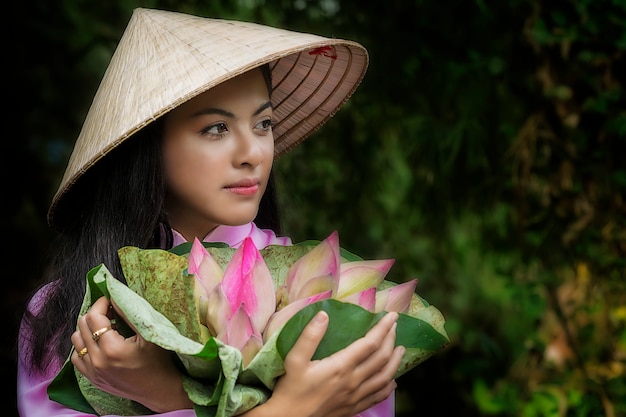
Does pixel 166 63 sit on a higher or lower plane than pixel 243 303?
higher

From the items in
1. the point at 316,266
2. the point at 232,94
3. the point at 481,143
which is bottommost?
the point at 481,143

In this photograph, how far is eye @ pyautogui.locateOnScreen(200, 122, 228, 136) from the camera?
1.28 meters

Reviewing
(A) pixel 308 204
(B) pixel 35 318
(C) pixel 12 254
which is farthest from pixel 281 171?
(B) pixel 35 318

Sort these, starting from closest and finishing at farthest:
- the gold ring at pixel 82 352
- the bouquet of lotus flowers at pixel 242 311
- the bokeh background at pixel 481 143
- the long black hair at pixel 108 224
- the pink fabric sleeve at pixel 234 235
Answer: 1. the bouquet of lotus flowers at pixel 242 311
2. the gold ring at pixel 82 352
3. the long black hair at pixel 108 224
4. the pink fabric sleeve at pixel 234 235
5. the bokeh background at pixel 481 143

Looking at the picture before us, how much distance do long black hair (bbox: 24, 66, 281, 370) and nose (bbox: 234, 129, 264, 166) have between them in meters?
0.13

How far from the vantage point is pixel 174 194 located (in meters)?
1.35

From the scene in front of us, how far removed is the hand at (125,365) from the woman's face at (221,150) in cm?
30

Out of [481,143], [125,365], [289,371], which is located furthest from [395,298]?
[481,143]

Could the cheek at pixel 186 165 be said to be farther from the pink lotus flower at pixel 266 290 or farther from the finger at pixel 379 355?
the finger at pixel 379 355

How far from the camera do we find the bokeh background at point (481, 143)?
1996 mm

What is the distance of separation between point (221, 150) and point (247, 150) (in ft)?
0.12

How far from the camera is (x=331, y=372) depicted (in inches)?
38.9

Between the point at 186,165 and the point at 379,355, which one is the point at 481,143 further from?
the point at 379,355

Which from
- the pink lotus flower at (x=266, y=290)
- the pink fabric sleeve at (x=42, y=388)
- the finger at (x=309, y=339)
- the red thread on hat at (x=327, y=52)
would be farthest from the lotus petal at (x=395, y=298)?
the red thread on hat at (x=327, y=52)
